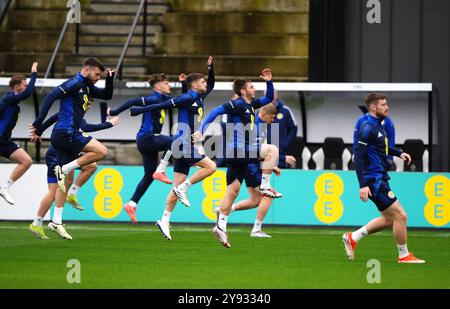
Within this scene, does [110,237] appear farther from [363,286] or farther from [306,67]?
[306,67]

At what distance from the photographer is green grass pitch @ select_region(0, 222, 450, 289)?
480 inches

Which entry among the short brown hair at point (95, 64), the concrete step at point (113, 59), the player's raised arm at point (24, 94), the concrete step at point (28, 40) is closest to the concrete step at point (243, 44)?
the concrete step at point (113, 59)

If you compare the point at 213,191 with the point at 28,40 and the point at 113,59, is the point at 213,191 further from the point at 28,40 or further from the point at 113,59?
the point at 28,40

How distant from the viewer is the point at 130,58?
27922 millimetres

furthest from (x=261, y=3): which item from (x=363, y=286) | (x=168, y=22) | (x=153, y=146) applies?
(x=363, y=286)

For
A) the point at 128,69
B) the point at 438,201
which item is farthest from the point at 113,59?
the point at 438,201

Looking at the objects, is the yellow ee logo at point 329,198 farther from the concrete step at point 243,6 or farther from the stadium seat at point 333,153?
the concrete step at point 243,6

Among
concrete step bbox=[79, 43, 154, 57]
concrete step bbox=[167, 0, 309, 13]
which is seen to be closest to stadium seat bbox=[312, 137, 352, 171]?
concrete step bbox=[167, 0, 309, 13]

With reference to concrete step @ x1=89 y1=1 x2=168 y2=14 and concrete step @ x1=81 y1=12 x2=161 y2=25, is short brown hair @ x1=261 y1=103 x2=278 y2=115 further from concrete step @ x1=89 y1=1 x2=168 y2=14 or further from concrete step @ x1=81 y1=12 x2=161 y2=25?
concrete step @ x1=89 y1=1 x2=168 y2=14

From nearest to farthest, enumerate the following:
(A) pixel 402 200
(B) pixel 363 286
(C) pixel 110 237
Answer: (B) pixel 363 286 < (C) pixel 110 237 < (A) pixel 402 200

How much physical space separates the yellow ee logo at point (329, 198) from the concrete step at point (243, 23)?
693cm

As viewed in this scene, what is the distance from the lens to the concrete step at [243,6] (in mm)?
28359

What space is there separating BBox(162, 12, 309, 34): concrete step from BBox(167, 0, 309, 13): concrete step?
7.8 inches
